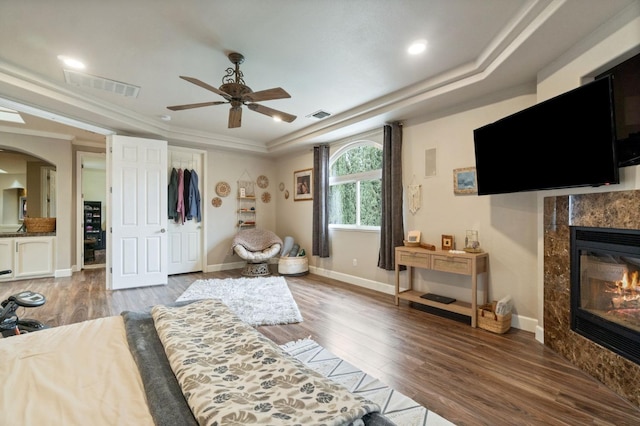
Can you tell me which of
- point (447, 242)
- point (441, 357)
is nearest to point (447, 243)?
point (447, 242)

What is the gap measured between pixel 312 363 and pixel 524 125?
274 centimetres

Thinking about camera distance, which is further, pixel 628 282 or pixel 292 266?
pixel 292 266

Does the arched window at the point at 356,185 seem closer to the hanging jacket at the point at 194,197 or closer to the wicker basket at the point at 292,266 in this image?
the wicker basket at the point at 292,266

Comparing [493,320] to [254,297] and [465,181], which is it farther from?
[254,297]

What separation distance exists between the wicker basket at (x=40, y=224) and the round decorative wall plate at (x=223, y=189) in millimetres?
2991

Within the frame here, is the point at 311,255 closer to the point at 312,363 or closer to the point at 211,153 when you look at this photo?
the point at 211,153

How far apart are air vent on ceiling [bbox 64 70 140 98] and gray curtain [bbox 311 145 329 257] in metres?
2.96

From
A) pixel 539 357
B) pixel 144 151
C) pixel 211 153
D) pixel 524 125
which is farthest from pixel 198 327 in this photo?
pixel 211 153

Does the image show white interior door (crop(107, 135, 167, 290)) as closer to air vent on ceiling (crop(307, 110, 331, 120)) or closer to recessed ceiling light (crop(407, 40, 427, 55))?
air vent on ceiling (crop(307, 110, 331, 120))

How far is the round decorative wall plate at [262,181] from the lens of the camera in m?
6.66

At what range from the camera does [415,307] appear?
3754mm

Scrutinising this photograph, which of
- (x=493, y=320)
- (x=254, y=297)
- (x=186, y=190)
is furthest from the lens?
(x=186, y=190)

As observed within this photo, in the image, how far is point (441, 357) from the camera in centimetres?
245

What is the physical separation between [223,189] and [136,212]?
1.76 m
